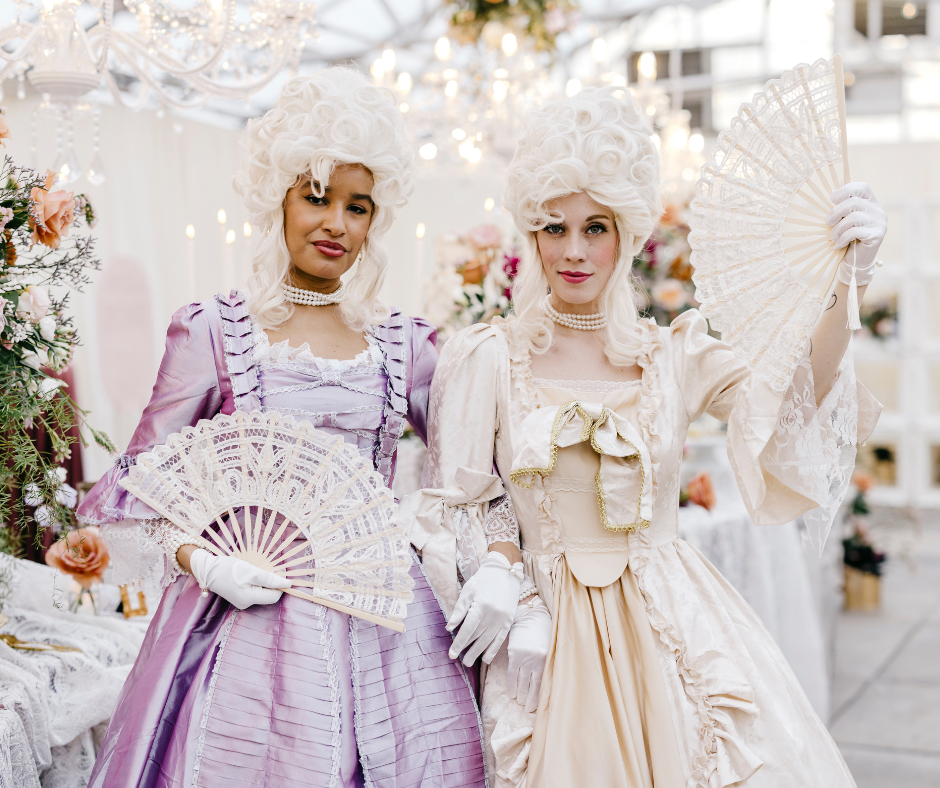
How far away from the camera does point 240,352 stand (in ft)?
5.07

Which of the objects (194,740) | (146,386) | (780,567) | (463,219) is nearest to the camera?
(194,740)

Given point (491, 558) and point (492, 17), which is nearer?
point (491, 558)

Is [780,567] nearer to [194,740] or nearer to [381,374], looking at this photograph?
[381,374]

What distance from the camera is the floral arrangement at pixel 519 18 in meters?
4.38

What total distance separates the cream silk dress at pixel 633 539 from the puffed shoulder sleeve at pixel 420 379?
0.18 feet

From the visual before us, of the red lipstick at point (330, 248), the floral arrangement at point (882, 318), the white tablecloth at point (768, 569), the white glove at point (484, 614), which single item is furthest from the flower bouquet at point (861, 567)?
the red lipstick at point (330, 248)

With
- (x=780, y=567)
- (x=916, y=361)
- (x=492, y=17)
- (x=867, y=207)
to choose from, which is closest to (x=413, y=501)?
(x=867, y=207)

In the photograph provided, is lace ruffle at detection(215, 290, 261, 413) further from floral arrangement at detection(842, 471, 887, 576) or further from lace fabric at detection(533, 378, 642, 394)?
floral arrangement at detection(842, 471, 887, 576)

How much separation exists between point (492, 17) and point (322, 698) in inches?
150

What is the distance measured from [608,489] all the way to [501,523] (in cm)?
19

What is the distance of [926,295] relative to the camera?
742 centimetres

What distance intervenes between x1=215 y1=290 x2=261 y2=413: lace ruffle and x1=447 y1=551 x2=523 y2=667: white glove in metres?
0.46

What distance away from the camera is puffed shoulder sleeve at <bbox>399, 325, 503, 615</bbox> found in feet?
4.94

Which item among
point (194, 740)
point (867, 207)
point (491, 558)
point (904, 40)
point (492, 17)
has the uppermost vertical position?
point (904, 40)
